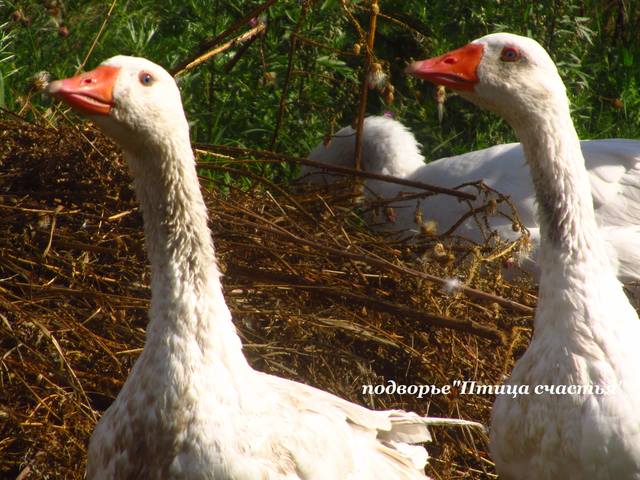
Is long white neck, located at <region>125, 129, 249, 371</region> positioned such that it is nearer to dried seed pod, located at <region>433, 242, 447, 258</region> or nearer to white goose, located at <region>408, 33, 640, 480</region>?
white goose, located at <region>408, 33, 640, 480</region>

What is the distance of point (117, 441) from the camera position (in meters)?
2.67

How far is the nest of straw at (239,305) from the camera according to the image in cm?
346

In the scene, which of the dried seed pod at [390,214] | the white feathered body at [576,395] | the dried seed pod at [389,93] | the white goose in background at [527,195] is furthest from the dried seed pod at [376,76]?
the white feathered body at [576,395]

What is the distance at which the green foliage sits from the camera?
5539mm

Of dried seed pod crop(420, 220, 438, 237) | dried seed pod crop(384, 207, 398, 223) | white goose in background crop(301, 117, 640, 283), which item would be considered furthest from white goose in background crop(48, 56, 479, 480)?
dried seed pod crop(384, 207, 398, 223)

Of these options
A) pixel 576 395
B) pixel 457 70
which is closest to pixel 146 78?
pixel 457 70

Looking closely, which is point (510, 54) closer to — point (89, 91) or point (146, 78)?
point (146, 78)

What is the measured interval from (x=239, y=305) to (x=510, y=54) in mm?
1471

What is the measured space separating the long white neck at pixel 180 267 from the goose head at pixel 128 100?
0.05 metres

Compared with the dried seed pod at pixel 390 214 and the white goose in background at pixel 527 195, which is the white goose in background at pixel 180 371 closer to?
the white goose in background at pixel 527 195

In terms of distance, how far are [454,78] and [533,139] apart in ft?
1.01

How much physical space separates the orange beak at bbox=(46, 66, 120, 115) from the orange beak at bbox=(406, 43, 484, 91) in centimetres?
101

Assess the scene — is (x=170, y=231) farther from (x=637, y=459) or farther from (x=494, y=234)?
(x=494, y=234)

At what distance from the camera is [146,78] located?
262 cm
